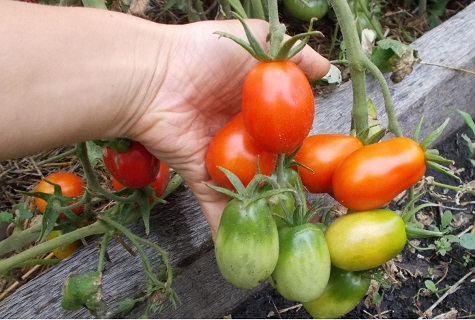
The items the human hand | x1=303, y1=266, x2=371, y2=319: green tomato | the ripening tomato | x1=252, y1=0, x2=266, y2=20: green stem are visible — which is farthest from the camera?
x1=252, y1=0, x2=266, y2=20: green stem

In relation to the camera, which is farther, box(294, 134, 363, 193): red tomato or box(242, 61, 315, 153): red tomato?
box(294, 134, 363, 193): red tomato

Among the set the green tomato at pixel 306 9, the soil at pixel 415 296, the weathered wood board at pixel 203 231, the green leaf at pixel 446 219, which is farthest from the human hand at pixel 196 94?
the green tomato at pixel 306 9

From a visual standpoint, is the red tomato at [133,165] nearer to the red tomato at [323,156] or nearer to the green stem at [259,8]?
the red tomato at [323,156]

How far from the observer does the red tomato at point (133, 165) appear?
99cm

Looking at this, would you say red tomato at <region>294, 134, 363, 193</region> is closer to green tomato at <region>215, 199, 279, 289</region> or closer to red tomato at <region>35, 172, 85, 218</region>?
green tomato at <region>215, 199, 279, 289</region>

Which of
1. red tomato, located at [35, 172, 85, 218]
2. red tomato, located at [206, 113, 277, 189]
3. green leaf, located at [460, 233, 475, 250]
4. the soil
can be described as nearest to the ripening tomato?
red tomato, located at [35, 172, 85, 218]

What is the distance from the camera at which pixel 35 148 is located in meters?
0.88

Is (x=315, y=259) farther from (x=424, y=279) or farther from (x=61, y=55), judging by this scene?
(x=424, y=279)

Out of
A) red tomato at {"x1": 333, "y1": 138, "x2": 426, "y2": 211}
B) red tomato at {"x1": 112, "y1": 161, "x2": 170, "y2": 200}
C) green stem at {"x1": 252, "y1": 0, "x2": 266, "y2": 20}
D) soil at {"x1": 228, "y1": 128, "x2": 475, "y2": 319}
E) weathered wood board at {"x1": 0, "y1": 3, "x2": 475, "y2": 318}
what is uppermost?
green stem at {"x1": 252, "y1": 0, "x2": 266, "y2": 20}

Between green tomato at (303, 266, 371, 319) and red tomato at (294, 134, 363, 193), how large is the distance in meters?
0.14

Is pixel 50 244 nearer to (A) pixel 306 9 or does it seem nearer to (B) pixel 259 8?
(B) pixel 259 8

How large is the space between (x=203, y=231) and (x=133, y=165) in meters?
0.34

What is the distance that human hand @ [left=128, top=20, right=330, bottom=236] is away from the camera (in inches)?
38.7

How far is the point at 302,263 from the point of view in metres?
0.76
